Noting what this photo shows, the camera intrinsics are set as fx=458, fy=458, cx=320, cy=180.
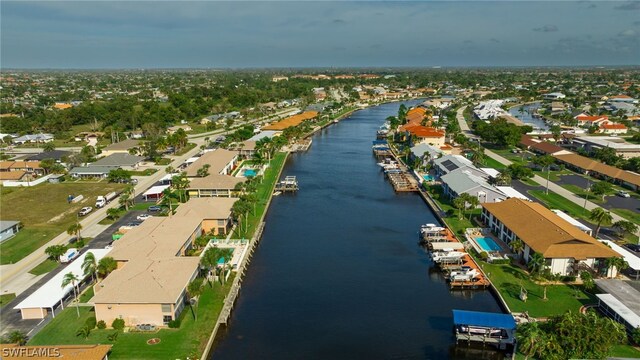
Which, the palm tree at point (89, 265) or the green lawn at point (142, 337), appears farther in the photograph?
the palm tree at point (89, 265)

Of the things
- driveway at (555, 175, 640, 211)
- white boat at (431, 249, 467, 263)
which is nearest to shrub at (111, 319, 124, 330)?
white boat at (431, 249, 467, 263)

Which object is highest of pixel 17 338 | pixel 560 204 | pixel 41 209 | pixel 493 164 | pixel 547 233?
pixel 547 233

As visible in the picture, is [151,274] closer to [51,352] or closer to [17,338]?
[51,352]

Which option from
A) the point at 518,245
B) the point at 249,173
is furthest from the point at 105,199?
the point at 518,245

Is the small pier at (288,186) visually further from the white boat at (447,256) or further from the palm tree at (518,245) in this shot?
the palm tree at (518,245)

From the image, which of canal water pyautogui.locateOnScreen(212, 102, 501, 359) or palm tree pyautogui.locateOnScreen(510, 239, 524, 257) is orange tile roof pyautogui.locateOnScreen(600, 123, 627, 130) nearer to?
canal water pyautogui.locateOnScreen(212, 102, 501, 359)

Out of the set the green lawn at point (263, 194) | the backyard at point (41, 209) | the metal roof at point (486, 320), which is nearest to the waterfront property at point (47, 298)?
the backyard at point (41, 209)

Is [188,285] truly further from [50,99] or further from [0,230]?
[50,99]
